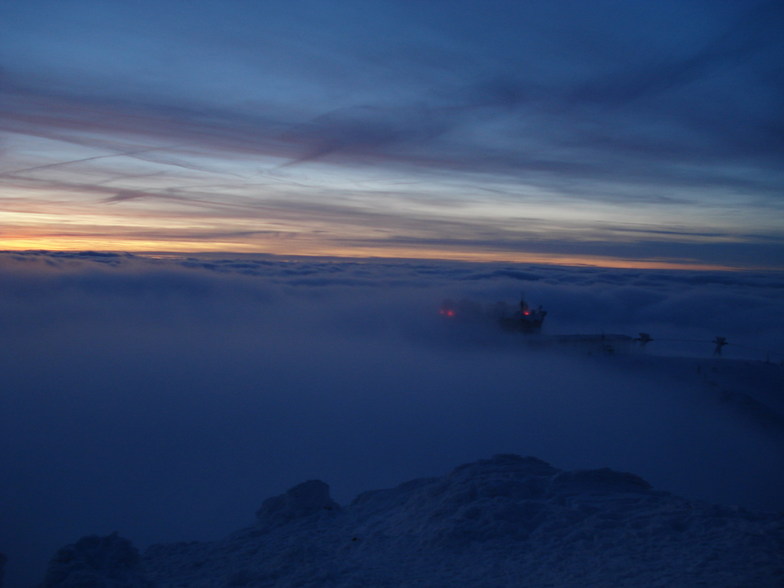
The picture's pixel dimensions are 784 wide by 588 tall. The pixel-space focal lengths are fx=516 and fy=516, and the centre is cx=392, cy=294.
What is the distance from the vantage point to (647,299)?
151m

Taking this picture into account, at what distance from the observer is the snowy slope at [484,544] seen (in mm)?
7965

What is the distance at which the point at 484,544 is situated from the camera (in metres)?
9.47

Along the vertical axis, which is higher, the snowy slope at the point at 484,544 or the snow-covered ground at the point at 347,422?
the snowy slope at the point at 484,544

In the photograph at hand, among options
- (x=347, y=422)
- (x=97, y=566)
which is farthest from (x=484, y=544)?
(x=347, y=422)

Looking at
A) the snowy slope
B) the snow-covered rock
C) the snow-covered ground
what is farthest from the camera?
the snow-covered ground

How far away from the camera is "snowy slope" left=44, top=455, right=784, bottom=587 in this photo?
7.96 metres

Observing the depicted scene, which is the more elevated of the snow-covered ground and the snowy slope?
the snowy slope

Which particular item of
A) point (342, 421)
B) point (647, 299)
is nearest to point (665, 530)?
point (342, 421)

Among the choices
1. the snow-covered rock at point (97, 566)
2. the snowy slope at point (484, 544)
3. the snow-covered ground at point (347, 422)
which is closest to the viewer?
the snowy slope at point (484, 544)

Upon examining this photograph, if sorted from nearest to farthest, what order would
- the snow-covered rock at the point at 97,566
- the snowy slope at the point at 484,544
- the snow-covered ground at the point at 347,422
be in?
the snowy slope at the point at 484,544 < the snow-covered rock at the point at 97,566 < the snow-covered ground at the point at 347,422

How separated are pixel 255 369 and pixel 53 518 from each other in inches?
2433

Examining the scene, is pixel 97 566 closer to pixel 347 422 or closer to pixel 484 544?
pixel 484 544

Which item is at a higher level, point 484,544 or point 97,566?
point 484,544

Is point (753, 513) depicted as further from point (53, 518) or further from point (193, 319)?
point (193, 319)
